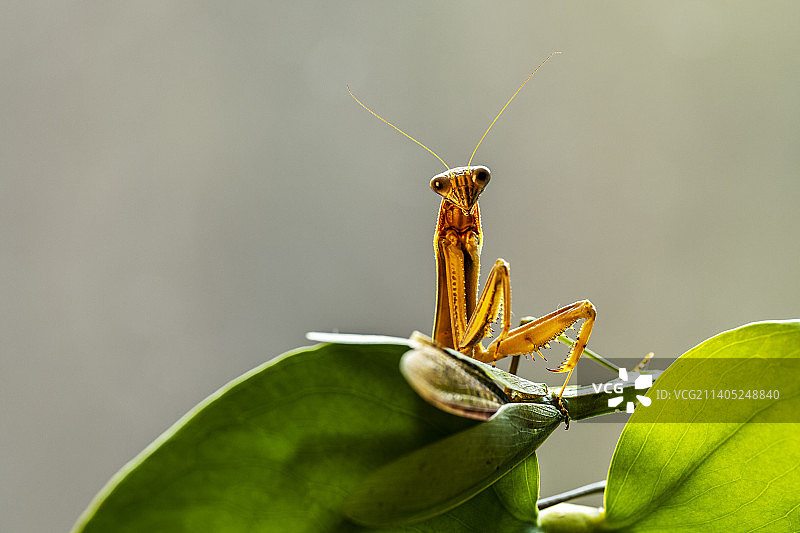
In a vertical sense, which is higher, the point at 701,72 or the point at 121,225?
the point at 701,72

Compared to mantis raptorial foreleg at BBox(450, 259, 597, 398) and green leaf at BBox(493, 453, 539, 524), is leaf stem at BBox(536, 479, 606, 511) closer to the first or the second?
green leaf at BBox(493, 453, 539, 524)

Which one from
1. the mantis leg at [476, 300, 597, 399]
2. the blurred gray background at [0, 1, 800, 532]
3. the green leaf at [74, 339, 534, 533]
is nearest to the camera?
the green leaf at [74, 339, 534, 533]

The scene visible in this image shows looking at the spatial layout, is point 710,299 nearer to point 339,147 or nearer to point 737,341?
point 339,147

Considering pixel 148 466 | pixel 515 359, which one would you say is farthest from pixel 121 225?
pixel 148 466

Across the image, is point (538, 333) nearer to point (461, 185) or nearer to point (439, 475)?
point (461, 185)

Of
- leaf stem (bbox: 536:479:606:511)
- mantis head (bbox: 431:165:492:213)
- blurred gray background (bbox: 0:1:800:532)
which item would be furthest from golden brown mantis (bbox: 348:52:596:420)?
blurred gray background (bbox: 0:1:800:532)
